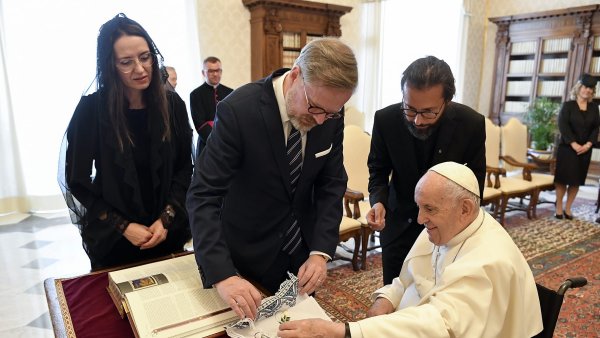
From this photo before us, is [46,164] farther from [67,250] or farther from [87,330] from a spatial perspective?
[87,330]

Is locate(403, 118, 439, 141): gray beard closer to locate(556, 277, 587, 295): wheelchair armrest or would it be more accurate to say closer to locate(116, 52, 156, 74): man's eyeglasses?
locate(556, 277, 587, 295): wheelchair armrest

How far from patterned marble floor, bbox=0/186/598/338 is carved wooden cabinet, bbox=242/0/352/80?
11.0 feet

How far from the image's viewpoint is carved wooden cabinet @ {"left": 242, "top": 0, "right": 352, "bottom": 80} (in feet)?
19.6

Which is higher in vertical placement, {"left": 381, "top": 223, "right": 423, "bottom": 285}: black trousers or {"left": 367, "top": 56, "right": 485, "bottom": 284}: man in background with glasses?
{"left": 367, "top": 56, "right": 485, "bottom": 284}: man in background with glasses

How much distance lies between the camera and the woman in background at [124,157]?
154cm

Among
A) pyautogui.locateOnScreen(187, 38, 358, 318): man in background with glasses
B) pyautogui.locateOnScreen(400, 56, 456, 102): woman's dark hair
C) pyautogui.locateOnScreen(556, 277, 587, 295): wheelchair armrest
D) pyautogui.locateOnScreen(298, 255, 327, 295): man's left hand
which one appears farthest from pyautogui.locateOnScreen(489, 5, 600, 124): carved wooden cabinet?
pyautogui.locateOnScreen(298, 255, 327, 295): man's left hand

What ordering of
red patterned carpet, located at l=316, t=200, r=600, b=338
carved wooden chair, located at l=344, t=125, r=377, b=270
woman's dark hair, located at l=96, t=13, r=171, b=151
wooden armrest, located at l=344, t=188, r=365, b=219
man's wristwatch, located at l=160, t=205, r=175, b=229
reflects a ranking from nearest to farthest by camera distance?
woman's dark hair, located at l=96, t=13, r=171, b=151
man's wristwatch, located at l=160, t=205, r=175, b=229
red patterned carpet, located at l=316, t=200, r=600, b=338
wooden armrest, located at l=344, t=188, r=365, b=219
carved wooden chair, located at l=344, t=125, r=377, b=270

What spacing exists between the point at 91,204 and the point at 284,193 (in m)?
0.75

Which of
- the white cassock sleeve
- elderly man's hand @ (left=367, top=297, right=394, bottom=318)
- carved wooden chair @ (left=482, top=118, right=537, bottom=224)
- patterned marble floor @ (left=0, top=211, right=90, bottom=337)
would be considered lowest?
patterned marble floor @ (left=0, top=211, right=90, bottom=337)

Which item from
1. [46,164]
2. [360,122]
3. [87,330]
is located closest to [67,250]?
[46,164]

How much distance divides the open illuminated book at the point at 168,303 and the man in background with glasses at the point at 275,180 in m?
0.07

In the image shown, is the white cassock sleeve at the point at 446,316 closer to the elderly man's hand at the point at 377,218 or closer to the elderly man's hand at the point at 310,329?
the elderly man's hand at the point at 310,329

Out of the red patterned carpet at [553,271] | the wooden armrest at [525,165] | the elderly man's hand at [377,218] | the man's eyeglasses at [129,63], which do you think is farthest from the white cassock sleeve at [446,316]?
the wooden armrest at [525,165]

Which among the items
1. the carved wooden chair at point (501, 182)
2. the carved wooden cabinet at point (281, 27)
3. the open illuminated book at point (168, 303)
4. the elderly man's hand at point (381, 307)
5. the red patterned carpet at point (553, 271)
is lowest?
the red patterned carpet at point (553, 271)
